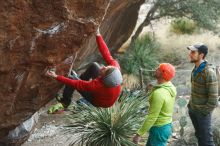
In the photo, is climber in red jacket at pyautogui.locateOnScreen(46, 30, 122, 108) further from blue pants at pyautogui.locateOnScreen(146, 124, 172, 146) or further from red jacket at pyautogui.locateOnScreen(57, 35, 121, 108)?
blue pants at pyautogui.locateOnScreen(146, 124, 172, 146)

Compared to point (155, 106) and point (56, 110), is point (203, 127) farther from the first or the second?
point (56, 110)

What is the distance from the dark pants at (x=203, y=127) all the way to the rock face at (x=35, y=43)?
2.09 m

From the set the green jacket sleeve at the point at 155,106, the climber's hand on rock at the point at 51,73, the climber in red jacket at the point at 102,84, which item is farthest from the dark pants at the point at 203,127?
the climber's hand on rock at the point at 51,73

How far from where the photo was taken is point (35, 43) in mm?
6770

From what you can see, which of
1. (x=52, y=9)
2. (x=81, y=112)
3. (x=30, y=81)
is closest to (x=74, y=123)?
(x=81, y=112)

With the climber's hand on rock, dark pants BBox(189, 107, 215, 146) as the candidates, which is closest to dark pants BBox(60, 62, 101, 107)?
the climber's hand on rock

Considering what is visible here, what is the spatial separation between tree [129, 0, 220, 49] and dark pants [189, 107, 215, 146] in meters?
11.8

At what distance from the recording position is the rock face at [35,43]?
6414mm

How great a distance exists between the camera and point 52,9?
651 centimetres

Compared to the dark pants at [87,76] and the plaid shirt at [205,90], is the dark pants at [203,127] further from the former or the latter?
the dark pants at [87,76]

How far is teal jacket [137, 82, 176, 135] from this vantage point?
266 inches

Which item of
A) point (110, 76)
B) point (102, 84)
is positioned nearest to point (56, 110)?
point (102, 84)

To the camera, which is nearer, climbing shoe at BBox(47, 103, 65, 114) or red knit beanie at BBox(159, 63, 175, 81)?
red knit beanie at BBox(159, 63, 175, 81)

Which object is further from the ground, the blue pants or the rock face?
the rock face
